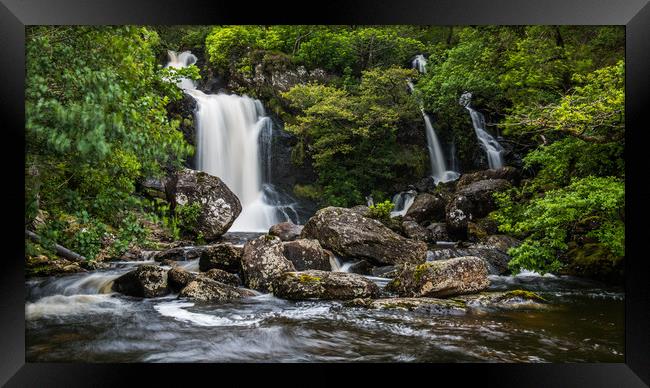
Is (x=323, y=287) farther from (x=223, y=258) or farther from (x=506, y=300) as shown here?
(x=506, y=300)

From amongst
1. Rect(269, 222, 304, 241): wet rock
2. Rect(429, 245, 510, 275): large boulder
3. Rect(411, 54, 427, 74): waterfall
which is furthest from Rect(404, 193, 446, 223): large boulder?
Rect(411, 54, 427, 74): waterfall

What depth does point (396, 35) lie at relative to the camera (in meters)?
12.4

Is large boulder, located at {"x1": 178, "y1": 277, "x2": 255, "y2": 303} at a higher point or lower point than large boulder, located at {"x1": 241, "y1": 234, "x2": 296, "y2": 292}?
lower

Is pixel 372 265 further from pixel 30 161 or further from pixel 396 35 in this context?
pixel 396 35

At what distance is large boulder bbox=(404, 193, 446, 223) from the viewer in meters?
10.4

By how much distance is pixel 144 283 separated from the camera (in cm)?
562

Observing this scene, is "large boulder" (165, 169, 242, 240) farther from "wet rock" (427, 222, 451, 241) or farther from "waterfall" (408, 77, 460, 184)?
"waterfall" (408, 77, 460, 184)

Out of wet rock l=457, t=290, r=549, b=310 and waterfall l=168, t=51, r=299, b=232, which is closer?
wet rock l=457, t=290, r=549, b=310

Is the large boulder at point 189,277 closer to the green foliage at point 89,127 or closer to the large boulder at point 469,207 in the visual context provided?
the green foliage at point 89,127

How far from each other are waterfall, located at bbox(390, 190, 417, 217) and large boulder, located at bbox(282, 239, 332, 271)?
492 cm

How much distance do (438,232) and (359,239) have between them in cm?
291

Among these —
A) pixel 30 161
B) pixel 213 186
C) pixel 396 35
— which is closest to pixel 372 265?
pixel 213 186
